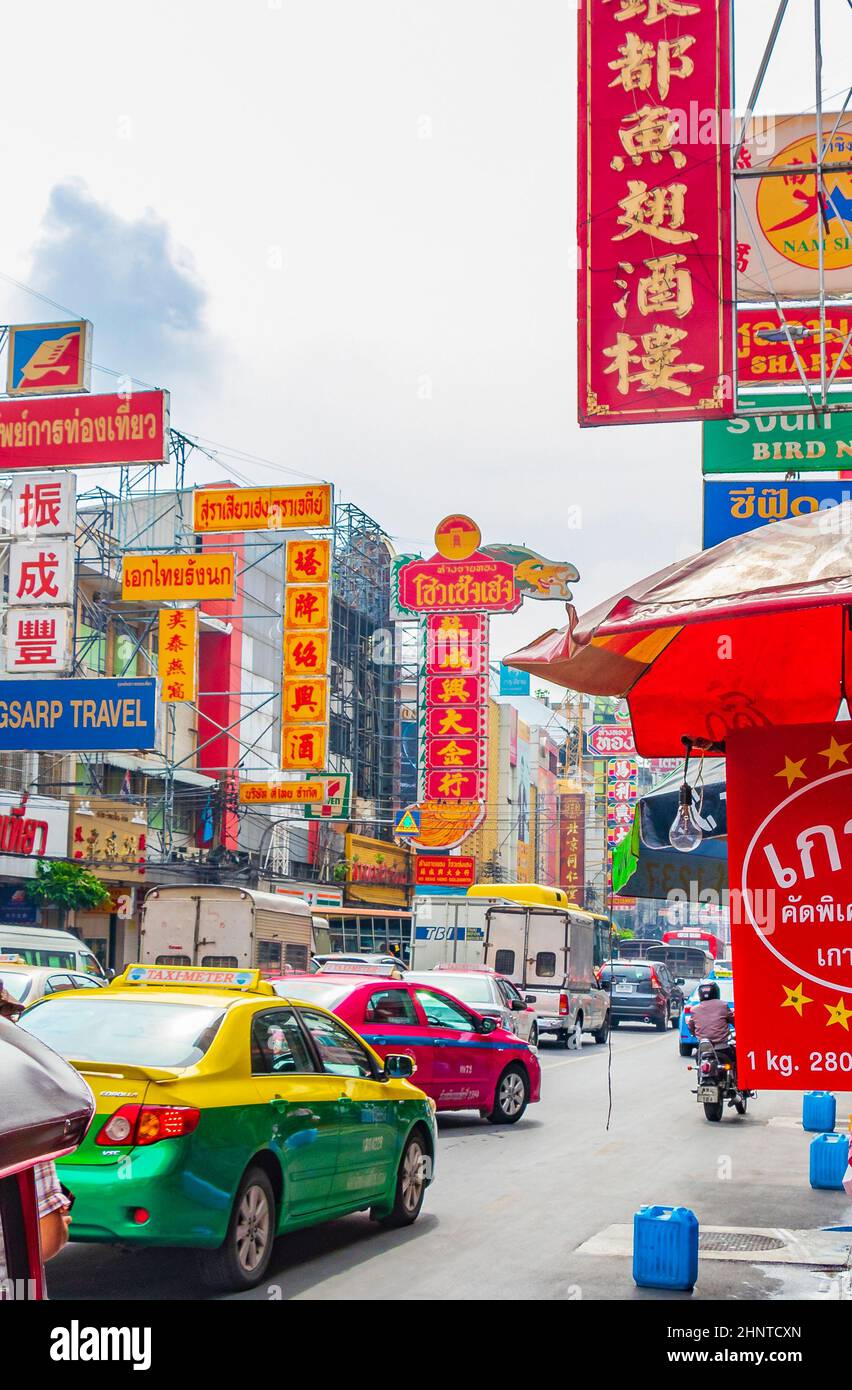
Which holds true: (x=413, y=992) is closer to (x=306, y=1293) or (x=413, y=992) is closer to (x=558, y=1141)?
(x=558, y=1141)

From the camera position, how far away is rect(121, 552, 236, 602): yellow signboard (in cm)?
3127

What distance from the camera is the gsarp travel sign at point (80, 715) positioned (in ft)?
84.9

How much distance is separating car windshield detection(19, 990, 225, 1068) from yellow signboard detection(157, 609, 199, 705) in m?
24.7

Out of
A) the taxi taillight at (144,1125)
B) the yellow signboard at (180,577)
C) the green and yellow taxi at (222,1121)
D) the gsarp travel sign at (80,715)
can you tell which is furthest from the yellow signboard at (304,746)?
the taxi taillight at (144,1125)

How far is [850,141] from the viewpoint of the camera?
37.2 feet

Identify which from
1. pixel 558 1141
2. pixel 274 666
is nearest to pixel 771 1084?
pixel 558 1141

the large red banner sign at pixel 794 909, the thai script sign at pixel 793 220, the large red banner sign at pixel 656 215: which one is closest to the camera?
the large red banner sign at pixel 794 909

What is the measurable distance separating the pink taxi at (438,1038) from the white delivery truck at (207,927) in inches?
346

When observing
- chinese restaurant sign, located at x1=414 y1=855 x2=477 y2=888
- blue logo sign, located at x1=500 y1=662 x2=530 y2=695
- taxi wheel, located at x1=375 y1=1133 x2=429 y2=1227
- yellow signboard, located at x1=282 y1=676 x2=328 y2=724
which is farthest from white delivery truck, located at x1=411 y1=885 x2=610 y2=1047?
blue logo sign, located at x1=500 y1=662 x2=530 y2=695

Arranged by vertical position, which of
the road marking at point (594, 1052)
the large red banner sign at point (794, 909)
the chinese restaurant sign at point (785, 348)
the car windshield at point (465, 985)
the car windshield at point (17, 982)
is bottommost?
the road marking at point (594, 1052)

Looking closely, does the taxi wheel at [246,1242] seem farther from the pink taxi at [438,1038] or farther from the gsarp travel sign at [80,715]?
the gsarp travel sign at [80,715]

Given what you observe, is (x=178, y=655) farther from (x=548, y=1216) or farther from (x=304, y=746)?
(x=548, y=1216)

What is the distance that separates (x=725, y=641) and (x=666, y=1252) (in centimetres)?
436

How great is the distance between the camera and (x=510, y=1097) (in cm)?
1727
